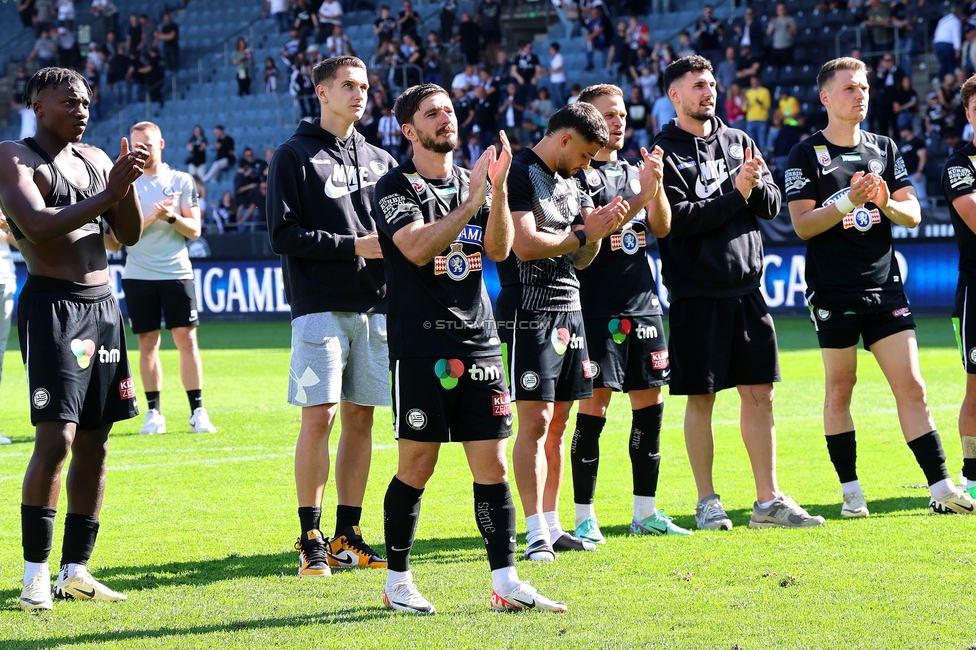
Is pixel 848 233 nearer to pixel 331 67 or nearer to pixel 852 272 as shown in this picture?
pixel 852 272

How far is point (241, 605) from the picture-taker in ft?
17.4

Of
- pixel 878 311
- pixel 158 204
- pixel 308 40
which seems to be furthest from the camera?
pixel 308 40

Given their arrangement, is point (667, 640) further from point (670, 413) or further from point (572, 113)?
point (670, 413)

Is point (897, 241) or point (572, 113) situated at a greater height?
point (572, 113)

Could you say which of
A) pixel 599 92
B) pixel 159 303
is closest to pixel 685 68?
pixel 599 92

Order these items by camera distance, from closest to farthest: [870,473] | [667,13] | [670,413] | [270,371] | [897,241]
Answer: [870,473]
[670,413]
[270,371]
[897,241]
[667,13]

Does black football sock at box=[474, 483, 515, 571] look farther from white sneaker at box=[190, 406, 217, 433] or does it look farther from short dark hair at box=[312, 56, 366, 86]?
white sneaker at box=[190, 406, 217, 433]

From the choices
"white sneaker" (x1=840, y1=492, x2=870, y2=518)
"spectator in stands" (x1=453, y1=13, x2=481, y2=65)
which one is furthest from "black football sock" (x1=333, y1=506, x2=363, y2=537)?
"spectator in stands" (x1=453, y1=13, x2=481, y2=65)

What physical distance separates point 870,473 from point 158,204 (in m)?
5.87

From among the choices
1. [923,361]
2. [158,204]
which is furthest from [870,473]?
[923,361]

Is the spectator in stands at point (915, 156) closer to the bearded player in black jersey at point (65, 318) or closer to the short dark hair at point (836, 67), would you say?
the short dark hair at point (836, 67)

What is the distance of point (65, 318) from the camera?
5430 mm

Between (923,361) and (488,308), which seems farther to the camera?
(923,361)

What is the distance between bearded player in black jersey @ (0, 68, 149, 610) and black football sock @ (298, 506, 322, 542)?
0.94 m
